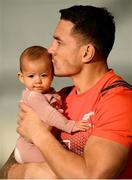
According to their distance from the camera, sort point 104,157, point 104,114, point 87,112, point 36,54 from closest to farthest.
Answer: point 104,157
point 104,114
point 87,112
point 36,54

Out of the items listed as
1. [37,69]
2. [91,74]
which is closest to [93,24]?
[91,74]

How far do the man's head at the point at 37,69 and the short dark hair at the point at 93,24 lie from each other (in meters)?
0.20

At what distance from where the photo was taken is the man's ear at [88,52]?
1.97 metres

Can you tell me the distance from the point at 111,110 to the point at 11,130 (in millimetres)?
1504

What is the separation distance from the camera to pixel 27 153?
1973 mm

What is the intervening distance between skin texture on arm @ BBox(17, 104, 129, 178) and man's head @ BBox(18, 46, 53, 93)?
30 centimetres

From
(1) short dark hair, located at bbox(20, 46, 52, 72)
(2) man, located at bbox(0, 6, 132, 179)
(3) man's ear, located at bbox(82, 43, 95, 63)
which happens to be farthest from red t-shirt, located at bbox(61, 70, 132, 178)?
(1) short dark hair, located at bbox(20, 46, 52, 72)

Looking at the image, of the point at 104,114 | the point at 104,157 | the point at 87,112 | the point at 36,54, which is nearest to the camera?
the point at 104,157

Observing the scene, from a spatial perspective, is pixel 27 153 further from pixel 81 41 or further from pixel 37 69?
pixel 81 41

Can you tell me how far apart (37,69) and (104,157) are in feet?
1.80

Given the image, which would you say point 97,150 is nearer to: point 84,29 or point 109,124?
point 109,124

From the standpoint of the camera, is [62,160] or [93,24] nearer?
[62,160]

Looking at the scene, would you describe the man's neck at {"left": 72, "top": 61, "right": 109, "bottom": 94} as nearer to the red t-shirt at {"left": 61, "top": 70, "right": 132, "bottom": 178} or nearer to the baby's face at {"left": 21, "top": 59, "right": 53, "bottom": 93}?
the red t-shirt at {"left": 61, "top": 70, "right": 132, "bottom": 178}

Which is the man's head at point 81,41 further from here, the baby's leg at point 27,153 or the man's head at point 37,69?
the baby's leg at point 27,153
